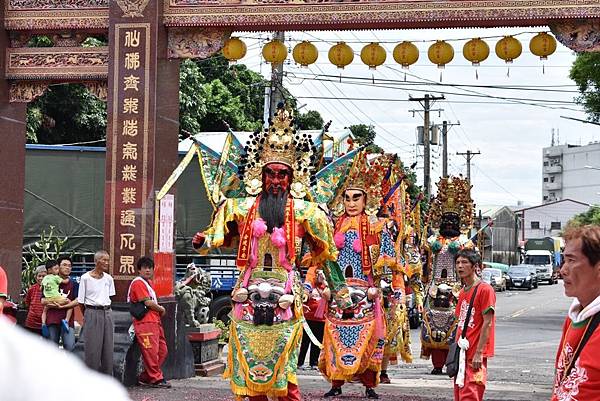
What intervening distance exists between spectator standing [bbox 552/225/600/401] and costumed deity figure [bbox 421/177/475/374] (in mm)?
9430

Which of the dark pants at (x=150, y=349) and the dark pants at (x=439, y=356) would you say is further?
the dark pants at (x=439, y=356)

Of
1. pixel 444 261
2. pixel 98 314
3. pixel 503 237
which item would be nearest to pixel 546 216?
pixel 503 237

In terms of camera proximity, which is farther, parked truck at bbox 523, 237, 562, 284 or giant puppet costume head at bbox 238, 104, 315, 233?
parked truck at bbox 523, 237, 562, 284

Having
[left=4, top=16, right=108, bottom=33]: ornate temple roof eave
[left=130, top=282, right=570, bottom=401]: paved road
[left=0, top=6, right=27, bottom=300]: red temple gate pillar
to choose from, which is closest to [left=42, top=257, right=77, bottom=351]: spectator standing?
[left=0, top=6, right=27, bottom=300]: red temple gate pillar

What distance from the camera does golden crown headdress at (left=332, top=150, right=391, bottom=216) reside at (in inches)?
447

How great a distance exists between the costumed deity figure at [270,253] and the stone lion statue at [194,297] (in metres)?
4.41

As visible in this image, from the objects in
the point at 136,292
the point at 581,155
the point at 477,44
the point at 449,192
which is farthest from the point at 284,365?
the point at 581,155

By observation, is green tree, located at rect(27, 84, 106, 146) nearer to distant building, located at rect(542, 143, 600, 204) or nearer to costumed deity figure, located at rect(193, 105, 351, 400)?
costumed deity figure, located at rect(193, 105, 351, 400)

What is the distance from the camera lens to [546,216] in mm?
99438

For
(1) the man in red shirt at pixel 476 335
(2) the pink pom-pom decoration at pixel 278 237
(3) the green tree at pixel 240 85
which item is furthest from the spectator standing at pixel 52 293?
(3) the green tree at pixel 240 85

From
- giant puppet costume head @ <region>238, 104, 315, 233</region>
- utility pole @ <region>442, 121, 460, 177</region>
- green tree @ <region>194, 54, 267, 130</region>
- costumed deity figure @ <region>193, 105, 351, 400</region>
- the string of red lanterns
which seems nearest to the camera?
costumed deity figure @ <region>193, 105, 351, 400</region>

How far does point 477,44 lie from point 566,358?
854cm

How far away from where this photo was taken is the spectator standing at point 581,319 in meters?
3.89

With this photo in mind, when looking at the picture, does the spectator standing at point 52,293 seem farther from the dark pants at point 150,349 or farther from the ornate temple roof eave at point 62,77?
the ornate temple roof eave at point 62,77
